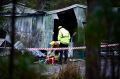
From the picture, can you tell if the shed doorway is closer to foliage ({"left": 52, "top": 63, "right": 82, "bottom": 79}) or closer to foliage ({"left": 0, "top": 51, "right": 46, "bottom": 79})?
foliage ({"left": 52, "top": 63, "right": 82, "bottom": 79})

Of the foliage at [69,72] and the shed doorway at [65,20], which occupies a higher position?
the shed doorway at [65,20]

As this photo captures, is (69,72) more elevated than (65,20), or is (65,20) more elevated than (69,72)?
(65,20)

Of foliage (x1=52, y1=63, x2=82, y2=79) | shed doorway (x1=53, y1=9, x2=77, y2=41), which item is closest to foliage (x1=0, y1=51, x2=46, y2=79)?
foliage (x1=52, y1=63, x2=82, y2=79)

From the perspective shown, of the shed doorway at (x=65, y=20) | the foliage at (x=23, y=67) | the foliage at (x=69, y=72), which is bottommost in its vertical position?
the foliage at (x=69, y=72)

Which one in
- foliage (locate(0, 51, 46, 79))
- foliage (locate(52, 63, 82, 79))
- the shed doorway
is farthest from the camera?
the shed doorway

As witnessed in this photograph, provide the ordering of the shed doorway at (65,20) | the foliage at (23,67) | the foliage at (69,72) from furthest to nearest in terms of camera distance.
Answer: the shed doorway at (65,20) < the foliage at (69,72) < the foliage at (23,67)

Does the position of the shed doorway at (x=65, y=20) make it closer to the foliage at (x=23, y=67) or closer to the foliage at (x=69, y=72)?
the foliage at (x=69, y=72)

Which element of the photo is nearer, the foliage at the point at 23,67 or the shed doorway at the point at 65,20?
the foliage at the point at 23,67

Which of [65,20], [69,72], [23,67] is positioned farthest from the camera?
[65,20]

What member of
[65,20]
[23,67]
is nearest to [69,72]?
[23,67]

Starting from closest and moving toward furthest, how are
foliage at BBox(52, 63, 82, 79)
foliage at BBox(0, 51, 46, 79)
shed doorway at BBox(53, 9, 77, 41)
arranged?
foliage at BBox(0, 51, 46, 79)
foliage at BBox(52, 63, 82, 79)
shed doorway at BBox(53, 9, 77, 41)

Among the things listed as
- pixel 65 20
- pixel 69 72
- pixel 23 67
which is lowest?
pixel 69 72

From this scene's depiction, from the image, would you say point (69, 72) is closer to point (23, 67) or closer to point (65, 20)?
point (23, 67)

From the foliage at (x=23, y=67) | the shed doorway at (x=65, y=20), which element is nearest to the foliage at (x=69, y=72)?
the foliage at (x=23, y=67)
